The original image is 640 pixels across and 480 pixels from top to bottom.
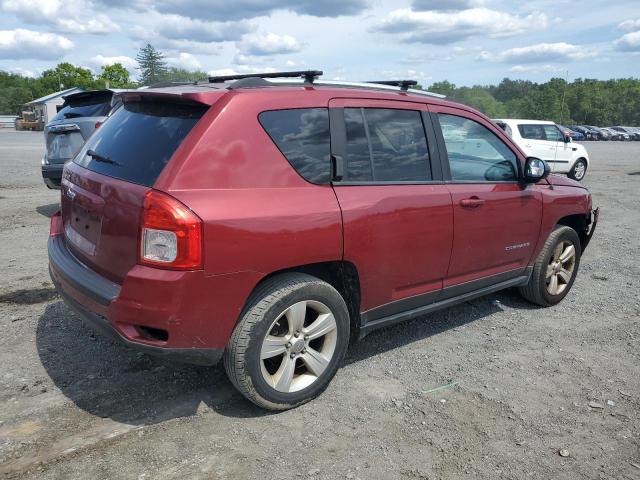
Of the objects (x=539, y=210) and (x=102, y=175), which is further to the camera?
(x=539, y=210)

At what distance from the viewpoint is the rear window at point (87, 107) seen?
28.1 ft

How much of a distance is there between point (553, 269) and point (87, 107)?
7.35m

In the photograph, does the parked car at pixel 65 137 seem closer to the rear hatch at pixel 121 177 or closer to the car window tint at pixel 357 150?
the rear hatch at pixel 121 177

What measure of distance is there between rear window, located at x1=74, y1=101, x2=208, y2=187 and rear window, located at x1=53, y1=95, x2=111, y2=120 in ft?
18.6

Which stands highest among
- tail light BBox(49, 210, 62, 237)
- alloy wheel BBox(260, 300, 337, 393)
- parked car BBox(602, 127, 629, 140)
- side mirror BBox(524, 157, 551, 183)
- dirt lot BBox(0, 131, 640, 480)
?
parked car BBox(602, 127, 629, 140)

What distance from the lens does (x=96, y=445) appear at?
9.23 feet

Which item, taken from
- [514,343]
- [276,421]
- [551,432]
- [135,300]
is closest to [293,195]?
[135,300]

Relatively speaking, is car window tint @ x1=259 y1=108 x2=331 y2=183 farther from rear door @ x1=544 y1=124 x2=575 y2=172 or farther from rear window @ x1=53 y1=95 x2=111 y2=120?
rear door @ x1=544 y1=124 x2=575 y2=172

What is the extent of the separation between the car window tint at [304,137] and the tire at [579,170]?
14851 mm

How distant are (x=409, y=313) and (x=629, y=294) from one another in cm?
308

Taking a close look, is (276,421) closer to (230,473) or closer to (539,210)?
(230,473)

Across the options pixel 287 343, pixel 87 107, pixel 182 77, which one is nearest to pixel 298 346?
pixel 287 343

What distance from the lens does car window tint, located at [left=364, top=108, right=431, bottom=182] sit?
3480mm

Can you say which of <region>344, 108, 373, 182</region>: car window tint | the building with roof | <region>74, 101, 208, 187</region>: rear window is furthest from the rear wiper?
the building with roof
